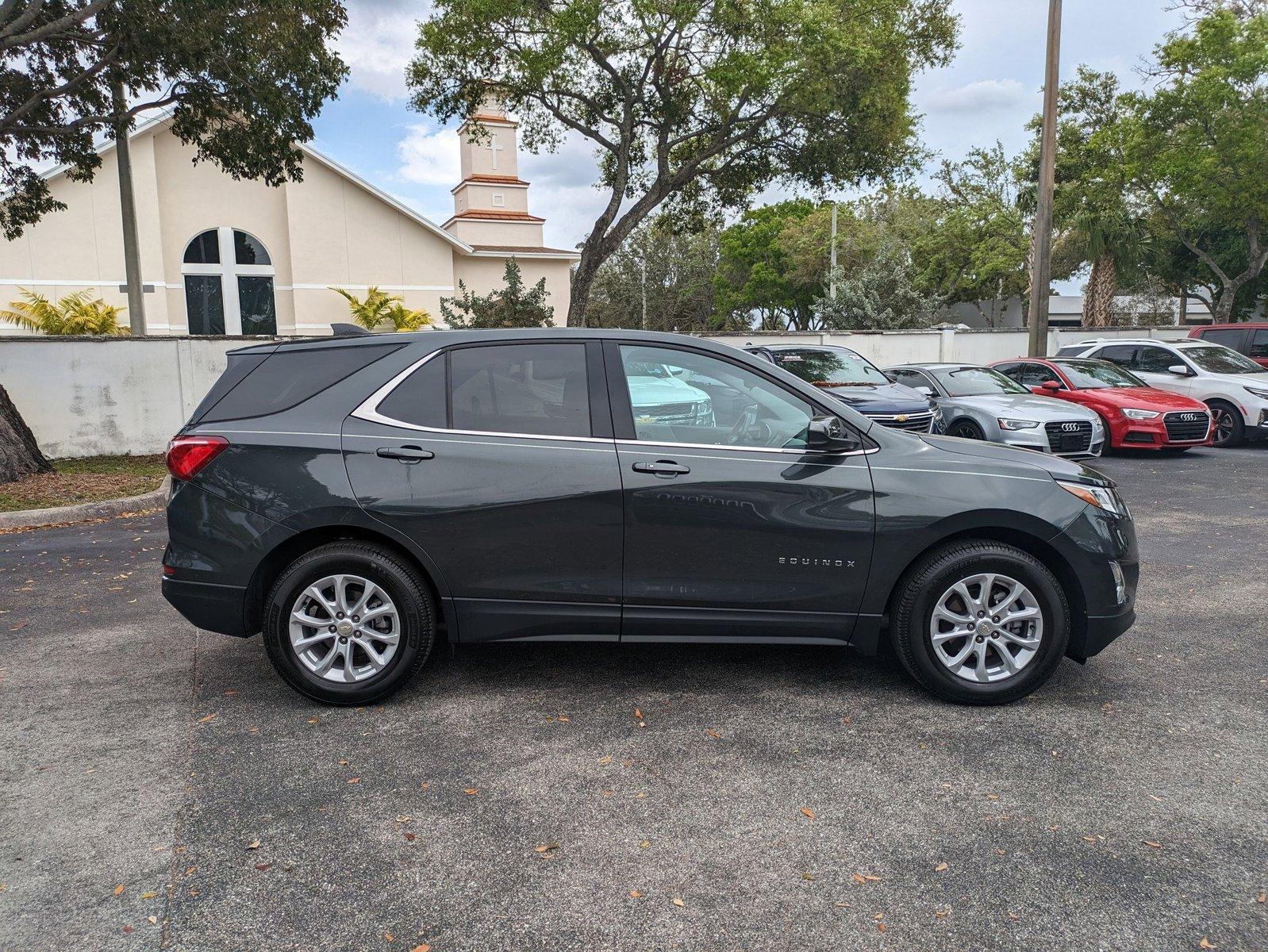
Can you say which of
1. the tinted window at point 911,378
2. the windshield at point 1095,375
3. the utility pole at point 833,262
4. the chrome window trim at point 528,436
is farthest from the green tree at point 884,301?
the chrome window trim at point 528,436

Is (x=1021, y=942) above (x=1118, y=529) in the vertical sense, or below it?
below

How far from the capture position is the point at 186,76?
46.3 feet

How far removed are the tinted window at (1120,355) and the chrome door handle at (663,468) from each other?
544 inches

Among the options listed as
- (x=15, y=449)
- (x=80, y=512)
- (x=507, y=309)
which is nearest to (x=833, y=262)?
(x=507, y=309)

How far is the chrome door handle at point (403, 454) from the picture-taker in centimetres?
432

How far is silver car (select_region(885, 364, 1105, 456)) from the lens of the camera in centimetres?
1164

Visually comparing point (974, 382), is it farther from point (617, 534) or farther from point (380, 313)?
point (380, 313)

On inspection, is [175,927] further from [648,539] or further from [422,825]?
[648,539]

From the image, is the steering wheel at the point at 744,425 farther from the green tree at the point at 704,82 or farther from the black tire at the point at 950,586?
the green tree at the point at 704,82

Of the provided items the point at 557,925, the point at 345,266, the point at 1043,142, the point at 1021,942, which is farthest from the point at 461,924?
the point at 345,266

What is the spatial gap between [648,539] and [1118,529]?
87.8 inches

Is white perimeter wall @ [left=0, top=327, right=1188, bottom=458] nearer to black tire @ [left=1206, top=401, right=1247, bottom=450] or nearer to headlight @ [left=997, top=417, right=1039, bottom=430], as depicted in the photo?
headlight @ [left=997, top=417, right=1039, bottom=430]

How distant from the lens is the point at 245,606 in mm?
4363

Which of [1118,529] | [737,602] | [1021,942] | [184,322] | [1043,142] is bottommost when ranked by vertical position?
[1021,942]
